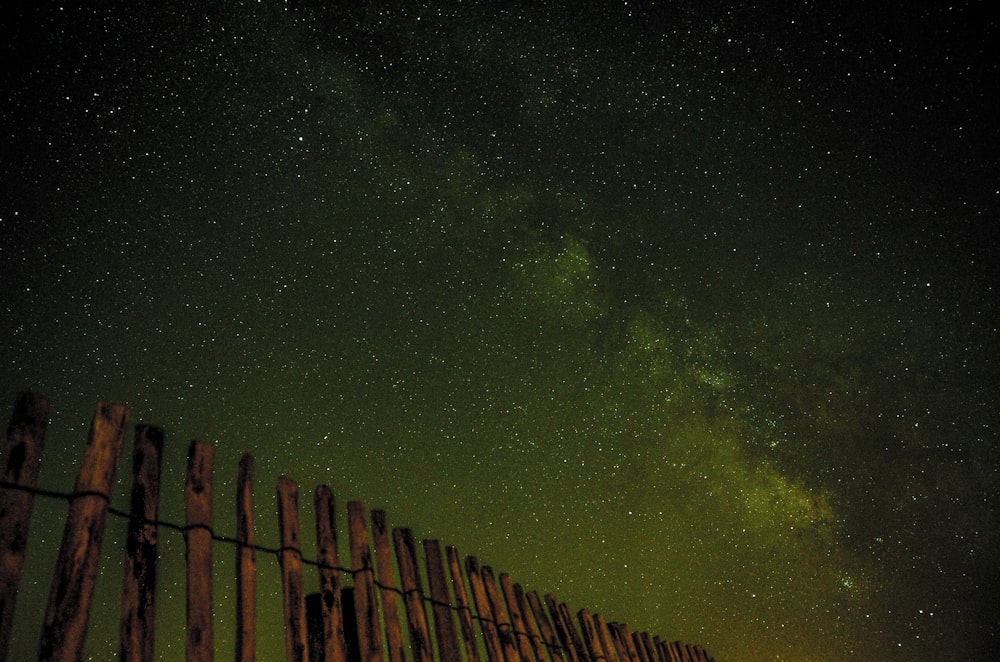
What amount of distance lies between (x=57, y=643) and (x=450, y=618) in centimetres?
193

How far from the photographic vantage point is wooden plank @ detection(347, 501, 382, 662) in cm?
281

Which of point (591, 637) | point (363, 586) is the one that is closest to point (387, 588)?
point (363, 586)

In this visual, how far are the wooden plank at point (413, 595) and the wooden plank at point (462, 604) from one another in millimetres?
309

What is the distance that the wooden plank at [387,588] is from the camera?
2.96 metres

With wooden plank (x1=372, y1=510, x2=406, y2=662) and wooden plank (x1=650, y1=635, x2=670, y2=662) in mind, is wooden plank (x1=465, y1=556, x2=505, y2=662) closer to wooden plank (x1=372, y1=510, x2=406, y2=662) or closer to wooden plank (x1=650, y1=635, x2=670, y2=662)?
wooden plank (x1=372, y1=510, x2=406, y2=662)

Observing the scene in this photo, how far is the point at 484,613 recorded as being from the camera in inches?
145

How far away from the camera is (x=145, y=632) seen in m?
2.09

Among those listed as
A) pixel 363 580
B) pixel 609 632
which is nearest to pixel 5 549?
pixel 363 580

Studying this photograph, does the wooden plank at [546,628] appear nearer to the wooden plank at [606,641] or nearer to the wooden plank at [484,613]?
the wooden plank at [484,613]

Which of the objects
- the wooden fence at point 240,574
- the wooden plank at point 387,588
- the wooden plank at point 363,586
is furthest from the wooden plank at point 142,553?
the wooden plank at point 387,588

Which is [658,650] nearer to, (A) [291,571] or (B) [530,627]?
(B) [530,627]

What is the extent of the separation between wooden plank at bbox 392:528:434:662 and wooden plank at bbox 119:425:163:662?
4.38 feet

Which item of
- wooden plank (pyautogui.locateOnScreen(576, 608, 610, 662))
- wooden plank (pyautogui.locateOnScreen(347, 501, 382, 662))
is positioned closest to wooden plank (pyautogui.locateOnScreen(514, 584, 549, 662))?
wooden plank (pyautogui.locateOnScreen(576, 608, 610, 662))

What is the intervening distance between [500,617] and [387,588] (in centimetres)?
105
